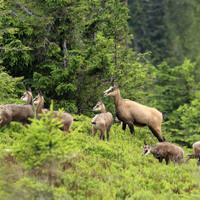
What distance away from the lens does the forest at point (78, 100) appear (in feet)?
19.9

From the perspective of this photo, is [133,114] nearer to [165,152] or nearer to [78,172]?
[165,152]

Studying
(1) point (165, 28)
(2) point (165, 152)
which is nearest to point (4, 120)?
(2) point (165, 152)

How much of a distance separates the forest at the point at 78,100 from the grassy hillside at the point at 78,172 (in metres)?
0.02

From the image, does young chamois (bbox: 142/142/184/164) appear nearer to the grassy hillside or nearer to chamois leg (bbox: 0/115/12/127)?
the grassy hillside

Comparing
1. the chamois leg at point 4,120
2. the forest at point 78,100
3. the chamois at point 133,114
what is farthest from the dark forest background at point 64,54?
the chamois at point 133,114

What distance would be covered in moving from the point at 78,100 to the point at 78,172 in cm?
944

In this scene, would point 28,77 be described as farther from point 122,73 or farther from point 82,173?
point 82,173

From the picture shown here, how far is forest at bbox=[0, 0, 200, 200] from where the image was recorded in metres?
6.07

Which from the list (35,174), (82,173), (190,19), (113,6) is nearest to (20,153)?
(35,174)

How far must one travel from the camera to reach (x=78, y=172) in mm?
7320

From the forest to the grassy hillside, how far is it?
0.02m

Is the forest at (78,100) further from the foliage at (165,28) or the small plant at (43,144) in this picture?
the foliage at (165,28)

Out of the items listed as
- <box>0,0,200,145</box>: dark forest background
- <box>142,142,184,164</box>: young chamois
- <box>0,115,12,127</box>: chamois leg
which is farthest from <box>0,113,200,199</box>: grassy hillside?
<box>0,0,200,145</box>: dark forest background

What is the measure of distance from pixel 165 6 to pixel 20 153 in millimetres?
76644
